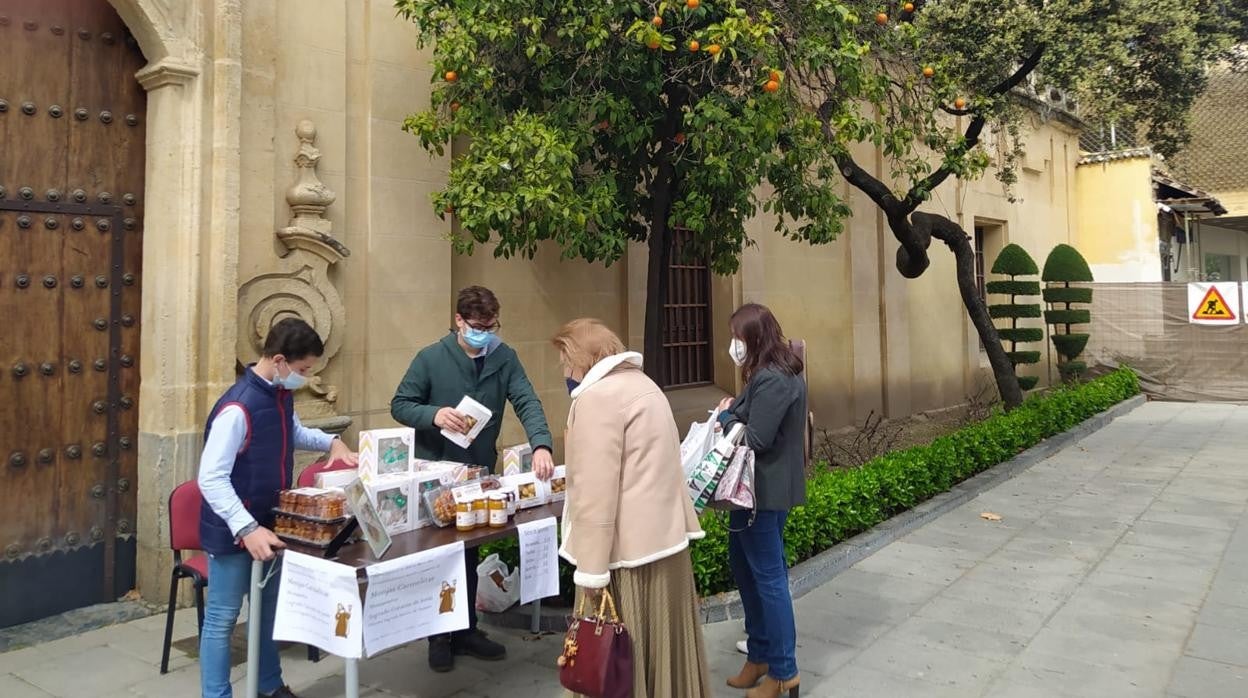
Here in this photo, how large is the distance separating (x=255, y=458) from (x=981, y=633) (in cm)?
410

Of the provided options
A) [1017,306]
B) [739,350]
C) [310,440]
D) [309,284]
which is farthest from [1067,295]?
[310,440]

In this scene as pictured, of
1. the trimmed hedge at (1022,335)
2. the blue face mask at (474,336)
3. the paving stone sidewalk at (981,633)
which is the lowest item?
the paving stone sidewalk at (981,633)

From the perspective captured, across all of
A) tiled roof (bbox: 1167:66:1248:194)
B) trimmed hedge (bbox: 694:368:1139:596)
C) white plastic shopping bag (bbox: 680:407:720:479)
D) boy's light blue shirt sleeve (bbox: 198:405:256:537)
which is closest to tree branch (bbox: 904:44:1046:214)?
trimmed hedge (bbox: 694:368:1139:596)

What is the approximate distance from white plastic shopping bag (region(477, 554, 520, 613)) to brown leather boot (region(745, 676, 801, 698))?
1670mm

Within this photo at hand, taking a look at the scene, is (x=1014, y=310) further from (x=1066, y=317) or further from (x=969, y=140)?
(x=969, y=140)

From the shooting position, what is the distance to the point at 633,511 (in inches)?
116

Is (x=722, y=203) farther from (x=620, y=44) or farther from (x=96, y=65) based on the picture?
(x=96, y=65)

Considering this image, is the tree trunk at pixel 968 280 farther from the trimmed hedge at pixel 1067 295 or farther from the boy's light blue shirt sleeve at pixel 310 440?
the boy's light blue shirt sleeve at pixel 310 440

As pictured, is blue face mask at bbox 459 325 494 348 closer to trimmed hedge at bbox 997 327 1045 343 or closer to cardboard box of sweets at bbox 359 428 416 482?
cardboard box of sweets at bbox 359 428 416 482

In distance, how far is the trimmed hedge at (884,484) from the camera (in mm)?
5445

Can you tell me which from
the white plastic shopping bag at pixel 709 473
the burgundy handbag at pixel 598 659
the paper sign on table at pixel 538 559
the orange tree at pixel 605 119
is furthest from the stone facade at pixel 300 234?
the burgundy handbag at pixel 598 659

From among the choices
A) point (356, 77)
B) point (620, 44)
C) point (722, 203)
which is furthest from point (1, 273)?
point (722, 203)

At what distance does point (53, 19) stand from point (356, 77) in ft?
6.47

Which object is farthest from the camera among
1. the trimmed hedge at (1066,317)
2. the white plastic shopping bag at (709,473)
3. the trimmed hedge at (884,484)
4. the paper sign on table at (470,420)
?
the trimmed hedge at (1066,317)
